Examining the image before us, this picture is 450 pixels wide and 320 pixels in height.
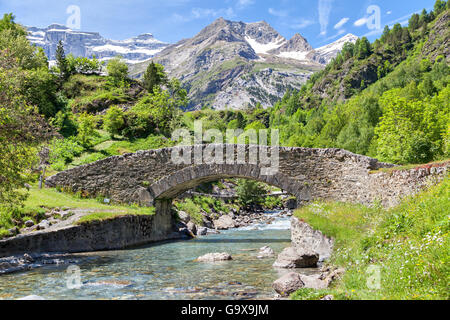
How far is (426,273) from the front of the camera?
15.9 ft

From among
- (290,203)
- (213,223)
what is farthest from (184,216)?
(290,203)

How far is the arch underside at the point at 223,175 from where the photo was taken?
1730 centimetres

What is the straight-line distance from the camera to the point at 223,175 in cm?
1845

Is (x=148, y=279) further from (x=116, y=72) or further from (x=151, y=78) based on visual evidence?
(x=151, y=78)

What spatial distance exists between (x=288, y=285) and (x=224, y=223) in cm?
2147

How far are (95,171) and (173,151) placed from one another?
4.34 m

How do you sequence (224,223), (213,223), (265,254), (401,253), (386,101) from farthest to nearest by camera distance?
1. (386,101)
2. (224,223)
3. (213,223)
4. (265,254)
5. (401,253)

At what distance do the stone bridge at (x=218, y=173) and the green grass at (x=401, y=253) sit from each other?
674cm

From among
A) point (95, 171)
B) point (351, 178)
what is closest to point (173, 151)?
point (95, 171)

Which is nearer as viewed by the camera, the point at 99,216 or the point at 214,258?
the point at 214,258

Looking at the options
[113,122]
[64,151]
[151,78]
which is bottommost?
[64,151]

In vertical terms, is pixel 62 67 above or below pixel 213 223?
above

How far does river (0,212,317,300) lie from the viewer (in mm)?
7132

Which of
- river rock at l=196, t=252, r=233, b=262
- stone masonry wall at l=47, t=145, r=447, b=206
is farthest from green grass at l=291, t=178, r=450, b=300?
stone masonry wall at l=47, t=145, r=447, b=206
